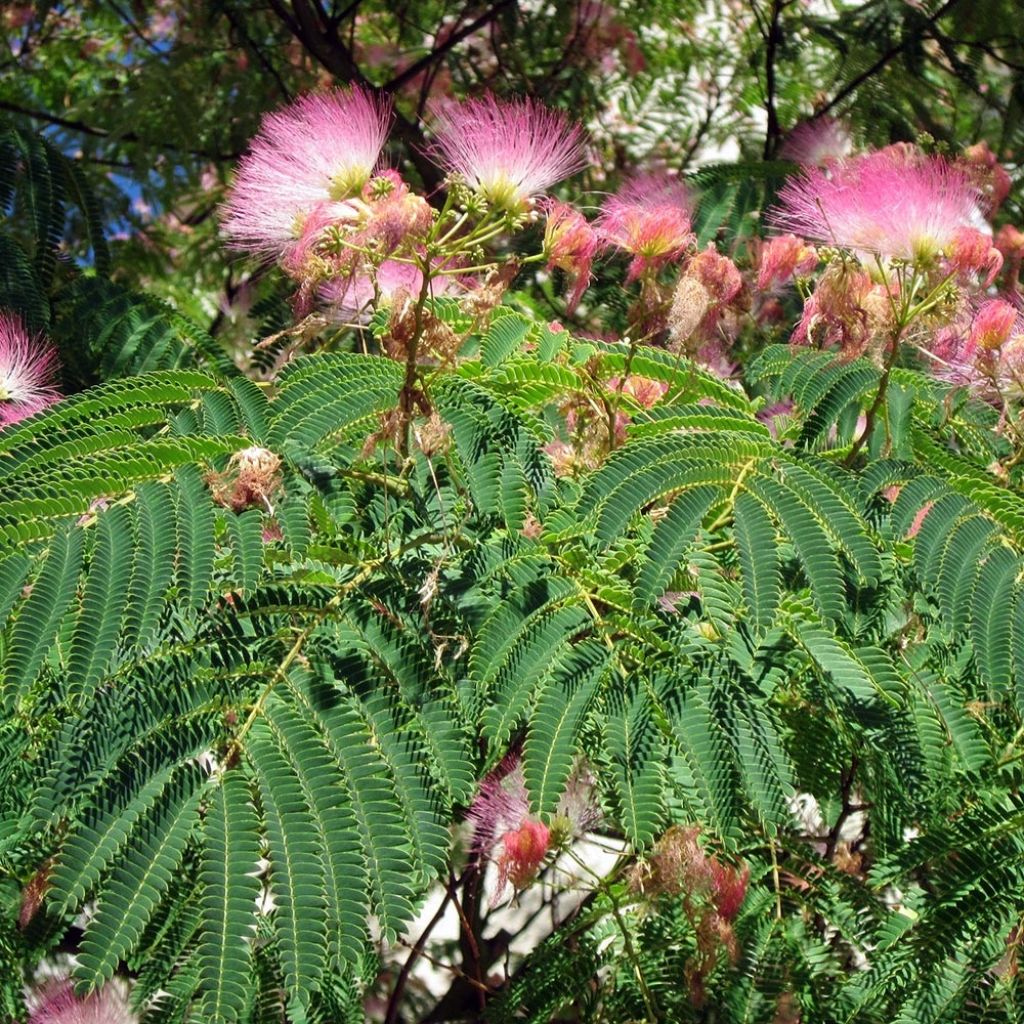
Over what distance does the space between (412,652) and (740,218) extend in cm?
227

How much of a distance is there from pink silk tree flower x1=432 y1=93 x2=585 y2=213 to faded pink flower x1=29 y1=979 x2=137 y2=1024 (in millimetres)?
1696

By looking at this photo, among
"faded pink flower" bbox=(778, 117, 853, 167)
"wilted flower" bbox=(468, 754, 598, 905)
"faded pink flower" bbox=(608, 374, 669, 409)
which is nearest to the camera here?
"wilted flower" bbox=(468, 754, 598, 905)

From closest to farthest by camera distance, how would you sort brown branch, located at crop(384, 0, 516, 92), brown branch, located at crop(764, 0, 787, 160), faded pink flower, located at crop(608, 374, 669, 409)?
faded pink flower, located at crop(608, 374, 669, 409), brown branch, located at crop(764, 0, 787, 160), brown branch, located at crop(384, 0, 516, 92)

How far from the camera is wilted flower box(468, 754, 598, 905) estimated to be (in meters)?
2.58

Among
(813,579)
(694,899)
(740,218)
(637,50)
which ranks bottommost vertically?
(694,899)

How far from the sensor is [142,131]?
5.36 metres

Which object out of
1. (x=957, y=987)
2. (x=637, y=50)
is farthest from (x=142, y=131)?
(x=957, y=987)

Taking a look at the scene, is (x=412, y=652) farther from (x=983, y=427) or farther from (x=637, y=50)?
(x=637, y=50)

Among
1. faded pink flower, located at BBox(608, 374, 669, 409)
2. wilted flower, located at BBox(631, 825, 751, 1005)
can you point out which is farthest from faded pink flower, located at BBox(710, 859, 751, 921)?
faded pink flower, located at BBox(608, 374, 669, 409)

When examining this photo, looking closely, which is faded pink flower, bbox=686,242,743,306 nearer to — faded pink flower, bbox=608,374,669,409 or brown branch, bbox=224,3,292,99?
faded pink flower, bbox=608,374,669,409

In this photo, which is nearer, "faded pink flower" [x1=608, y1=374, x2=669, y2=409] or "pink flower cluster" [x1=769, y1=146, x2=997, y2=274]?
"pink flower cluster" [x1=769, y1=146, x2=997, y2=274]

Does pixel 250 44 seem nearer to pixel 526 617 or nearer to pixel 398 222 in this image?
pixel 398 222

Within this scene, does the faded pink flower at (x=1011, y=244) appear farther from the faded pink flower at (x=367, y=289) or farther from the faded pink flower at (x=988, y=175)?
the faded pink flower at (x=367, y=289)

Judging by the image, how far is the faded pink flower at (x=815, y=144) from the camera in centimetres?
411
